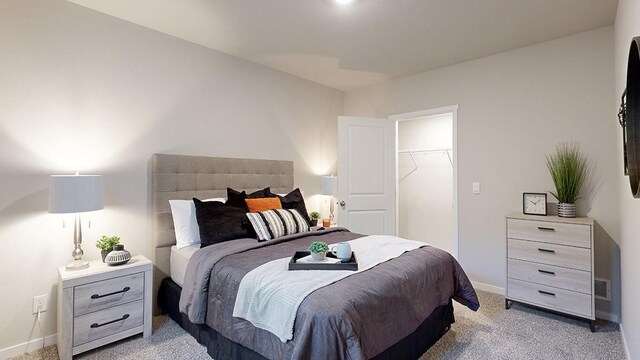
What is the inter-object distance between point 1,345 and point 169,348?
1.13 metres

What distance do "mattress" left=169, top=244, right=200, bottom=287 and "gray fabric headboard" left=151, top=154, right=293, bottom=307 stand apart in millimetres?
121

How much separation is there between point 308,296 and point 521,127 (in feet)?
9.77

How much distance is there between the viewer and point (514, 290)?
2896 mm

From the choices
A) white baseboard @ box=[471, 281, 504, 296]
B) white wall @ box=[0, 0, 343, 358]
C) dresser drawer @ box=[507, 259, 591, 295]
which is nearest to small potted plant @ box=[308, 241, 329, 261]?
white wall @ box=[0, 0, 343, 358]

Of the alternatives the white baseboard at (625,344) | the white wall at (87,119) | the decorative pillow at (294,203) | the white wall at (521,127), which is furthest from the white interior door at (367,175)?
the white baseboard at (625,344)

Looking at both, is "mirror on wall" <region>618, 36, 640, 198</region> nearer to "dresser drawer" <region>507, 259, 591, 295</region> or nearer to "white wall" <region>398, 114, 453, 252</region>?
"dresser drawer" <region>507, 259, 591, 295</region>

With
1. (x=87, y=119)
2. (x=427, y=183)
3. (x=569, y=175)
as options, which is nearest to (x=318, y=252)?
(x=87, y=119)

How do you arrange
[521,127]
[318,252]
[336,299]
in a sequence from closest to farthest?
[336,299] → [318,252] → [521,127]

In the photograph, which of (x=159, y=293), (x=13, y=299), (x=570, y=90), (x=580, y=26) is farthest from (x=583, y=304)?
(x=13, y=299)

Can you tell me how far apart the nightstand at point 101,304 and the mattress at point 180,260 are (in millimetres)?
230

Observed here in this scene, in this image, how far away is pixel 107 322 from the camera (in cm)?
223

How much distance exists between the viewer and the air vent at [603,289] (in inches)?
107

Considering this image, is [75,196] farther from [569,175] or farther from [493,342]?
[569,175]

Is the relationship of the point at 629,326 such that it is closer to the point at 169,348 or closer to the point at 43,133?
the point at 169,348
